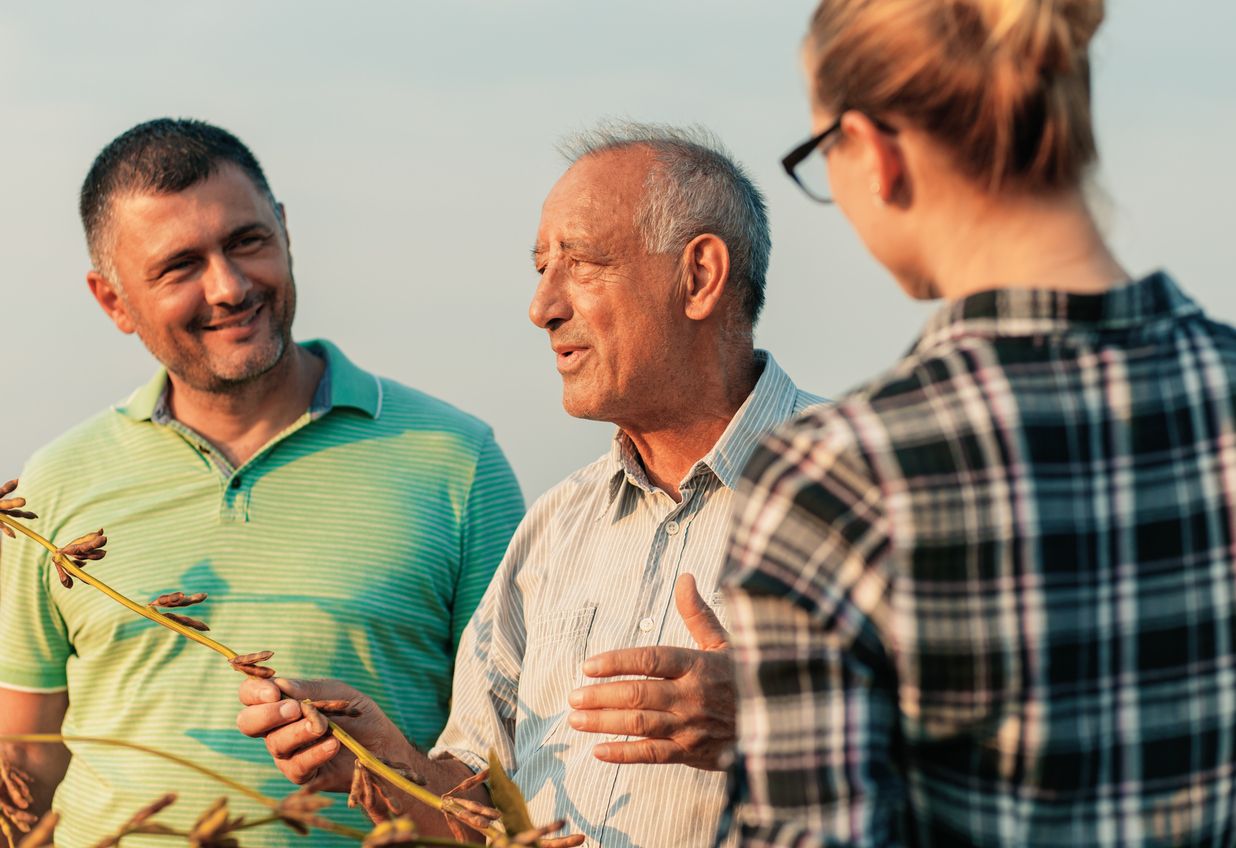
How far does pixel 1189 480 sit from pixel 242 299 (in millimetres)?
3306

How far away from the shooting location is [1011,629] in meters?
1.44

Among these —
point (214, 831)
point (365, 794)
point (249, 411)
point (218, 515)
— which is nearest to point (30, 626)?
Result: point (218, 515)

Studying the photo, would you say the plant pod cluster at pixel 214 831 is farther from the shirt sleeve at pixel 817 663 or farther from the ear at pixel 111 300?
the ear at pixel 111 300

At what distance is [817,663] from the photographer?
1452mm

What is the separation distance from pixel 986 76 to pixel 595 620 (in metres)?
1.86

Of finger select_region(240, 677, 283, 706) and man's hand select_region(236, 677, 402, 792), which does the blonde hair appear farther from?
finger select_region(240, 677, 283, 706)

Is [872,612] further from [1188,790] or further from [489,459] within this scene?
[489,459]

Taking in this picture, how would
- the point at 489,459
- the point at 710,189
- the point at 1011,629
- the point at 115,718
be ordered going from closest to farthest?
the point at 1011,629 < the point at 710,189 < the point at 115,718 < the point at 489,459

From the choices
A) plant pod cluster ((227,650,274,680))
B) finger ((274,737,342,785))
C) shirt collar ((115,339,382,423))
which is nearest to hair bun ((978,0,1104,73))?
plant pod cluster ((227,650,274,680))

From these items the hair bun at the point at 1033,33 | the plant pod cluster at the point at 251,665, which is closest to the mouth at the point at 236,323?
the plant pod cluster at the point at 251,665

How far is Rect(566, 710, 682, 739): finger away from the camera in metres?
2.27

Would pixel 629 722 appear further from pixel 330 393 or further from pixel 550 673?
pixel 330 393

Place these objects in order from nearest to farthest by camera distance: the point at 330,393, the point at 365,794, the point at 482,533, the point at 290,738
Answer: the point at 365,794, the point at 290,738, the point at 482,533, the point at 330,393

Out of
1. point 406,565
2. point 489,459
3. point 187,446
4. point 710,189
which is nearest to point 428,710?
point 406,565
